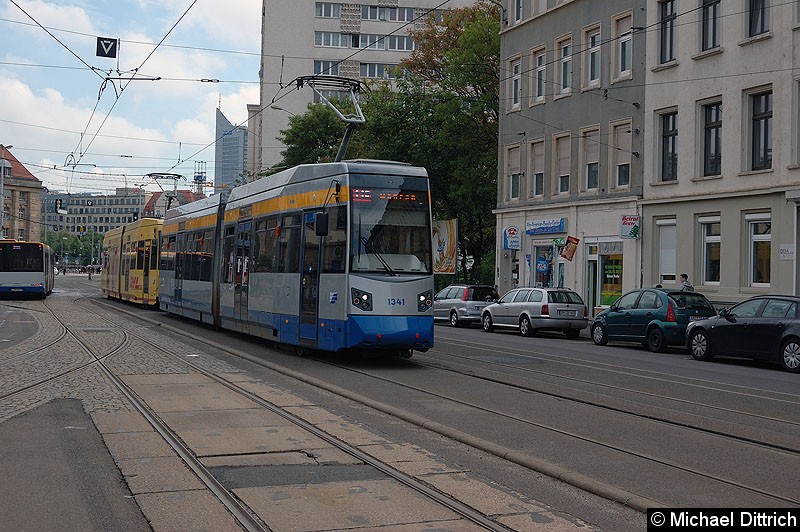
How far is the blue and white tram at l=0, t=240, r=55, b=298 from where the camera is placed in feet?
147

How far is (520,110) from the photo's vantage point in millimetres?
39688

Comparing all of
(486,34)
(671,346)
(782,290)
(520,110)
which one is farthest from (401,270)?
(486,34)

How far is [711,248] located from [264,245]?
1559 cm

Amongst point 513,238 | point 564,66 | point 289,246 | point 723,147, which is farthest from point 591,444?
point 513,238

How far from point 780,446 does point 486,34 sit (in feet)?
125

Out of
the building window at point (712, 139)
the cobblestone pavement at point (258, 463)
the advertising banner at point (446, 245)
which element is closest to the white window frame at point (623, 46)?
the building window at point (712, 139)

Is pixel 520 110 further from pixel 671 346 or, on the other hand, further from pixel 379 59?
pixel 379 59

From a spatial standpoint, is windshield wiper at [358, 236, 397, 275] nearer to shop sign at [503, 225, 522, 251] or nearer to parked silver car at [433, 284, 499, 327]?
parked silver car at [433, 284, 499, 327]

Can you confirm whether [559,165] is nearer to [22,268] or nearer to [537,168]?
[537,168]

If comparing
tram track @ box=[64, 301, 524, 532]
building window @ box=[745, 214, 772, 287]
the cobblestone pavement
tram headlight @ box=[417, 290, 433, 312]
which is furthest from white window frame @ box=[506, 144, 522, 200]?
tram track @ box=[64, 301, 524, 532]

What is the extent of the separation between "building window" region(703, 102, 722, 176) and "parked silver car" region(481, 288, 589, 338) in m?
5.84

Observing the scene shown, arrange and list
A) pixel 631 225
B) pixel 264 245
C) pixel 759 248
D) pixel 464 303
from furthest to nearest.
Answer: pixel 464 303 → pixel 631 225 → pixel 759 248 → pixel 264 245

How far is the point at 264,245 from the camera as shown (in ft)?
65.8

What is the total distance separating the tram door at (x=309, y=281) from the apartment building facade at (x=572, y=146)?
57.7 feet
